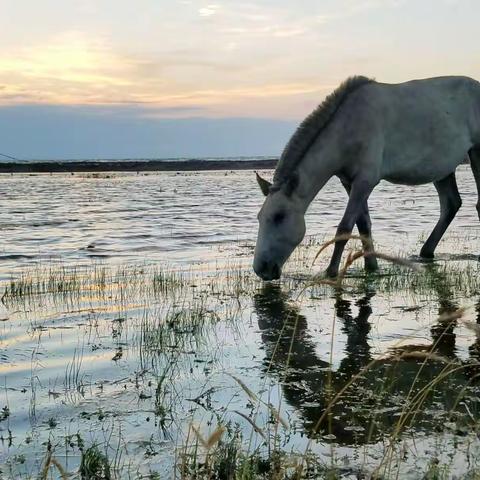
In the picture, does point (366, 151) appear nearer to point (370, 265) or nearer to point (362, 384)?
point (370, 265)

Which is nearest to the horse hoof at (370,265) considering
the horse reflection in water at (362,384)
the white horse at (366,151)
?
the white horse at (366,151)

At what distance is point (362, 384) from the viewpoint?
14.9 ft

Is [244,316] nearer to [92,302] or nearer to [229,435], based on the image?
[92,302]

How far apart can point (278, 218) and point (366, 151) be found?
1833mm

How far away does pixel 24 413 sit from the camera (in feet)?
13.6

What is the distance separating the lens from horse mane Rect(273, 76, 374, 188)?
868 centimetres

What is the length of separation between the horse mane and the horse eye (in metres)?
0.38

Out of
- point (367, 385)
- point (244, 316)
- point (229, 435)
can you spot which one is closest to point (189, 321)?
point (244, 316)

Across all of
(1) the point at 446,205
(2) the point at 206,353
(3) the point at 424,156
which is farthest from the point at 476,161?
(2) the point at 206,353

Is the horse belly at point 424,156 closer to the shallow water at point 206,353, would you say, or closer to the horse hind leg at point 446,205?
the horse hind leg at point 446,205

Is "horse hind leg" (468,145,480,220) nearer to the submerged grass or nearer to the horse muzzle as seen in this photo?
the submerged grass

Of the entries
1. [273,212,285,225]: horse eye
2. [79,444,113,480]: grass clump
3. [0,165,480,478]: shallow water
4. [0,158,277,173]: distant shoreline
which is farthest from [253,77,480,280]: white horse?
[0,158,277,173]: distant shoreline

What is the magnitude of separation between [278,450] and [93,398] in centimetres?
155

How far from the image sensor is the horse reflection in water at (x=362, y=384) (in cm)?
375
